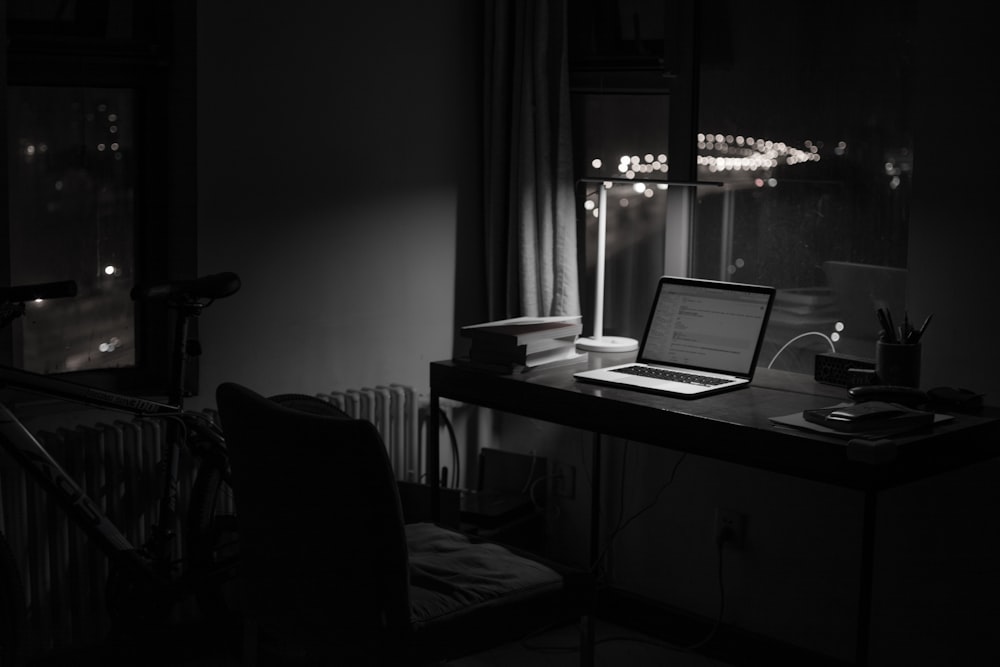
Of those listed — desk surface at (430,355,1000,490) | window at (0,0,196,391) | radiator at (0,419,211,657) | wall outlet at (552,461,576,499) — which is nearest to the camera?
desk surface at (430,355,1000,490)

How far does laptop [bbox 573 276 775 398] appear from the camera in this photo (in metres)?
2.84

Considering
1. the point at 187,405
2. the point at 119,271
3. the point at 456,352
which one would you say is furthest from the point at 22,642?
the point at 456,352

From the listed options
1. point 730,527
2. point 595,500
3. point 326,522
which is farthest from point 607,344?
point 326,522

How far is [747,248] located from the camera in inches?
125

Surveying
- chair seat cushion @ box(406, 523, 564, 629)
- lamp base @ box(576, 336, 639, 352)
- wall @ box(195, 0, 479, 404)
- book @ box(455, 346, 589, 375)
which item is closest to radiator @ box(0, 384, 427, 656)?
wall @ box(195, 0, 479, 404)

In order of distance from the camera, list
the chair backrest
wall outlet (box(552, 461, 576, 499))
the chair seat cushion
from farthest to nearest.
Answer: wall outlet (box(552, 461, 576, 499)) < the chair seat cushion < the chair backrest

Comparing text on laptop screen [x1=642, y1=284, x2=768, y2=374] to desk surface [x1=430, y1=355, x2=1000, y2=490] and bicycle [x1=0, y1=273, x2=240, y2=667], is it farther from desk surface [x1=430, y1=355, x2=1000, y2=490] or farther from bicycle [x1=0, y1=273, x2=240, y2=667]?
bicycle [x1=0, y1=273, x2=240, y2=667]

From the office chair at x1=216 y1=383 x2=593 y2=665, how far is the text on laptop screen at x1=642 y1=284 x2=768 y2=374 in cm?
81

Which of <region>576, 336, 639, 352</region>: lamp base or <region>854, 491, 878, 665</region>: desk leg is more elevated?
<region>576, 336, 639, 352</region>: lamp base

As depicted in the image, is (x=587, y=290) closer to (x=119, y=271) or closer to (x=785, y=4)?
(x=785, y=4)

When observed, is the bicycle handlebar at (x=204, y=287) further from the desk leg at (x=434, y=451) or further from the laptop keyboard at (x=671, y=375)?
the laptop keyboard at (x=671, y=375)

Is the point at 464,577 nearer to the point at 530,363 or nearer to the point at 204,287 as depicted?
the point at 530,363

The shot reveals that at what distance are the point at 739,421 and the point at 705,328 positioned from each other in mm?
554

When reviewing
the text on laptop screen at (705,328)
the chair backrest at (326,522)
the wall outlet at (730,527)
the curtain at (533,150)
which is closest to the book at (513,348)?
the text on laptop screen at (705,328)
